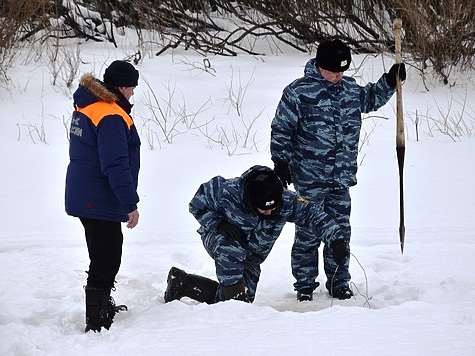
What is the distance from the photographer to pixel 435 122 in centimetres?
894

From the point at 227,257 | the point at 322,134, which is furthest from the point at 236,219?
the point at 322,134

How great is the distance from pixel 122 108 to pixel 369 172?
3.91 meters

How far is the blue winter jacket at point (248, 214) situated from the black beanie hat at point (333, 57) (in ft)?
2.33

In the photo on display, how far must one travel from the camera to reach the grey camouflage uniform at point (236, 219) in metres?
4.64

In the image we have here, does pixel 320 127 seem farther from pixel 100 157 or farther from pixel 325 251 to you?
pixel 100 157

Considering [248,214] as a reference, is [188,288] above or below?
below

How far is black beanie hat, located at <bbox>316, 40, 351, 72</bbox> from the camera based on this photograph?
4828mm

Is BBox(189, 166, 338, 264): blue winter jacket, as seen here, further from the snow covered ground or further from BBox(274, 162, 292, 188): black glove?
the snow covered ground

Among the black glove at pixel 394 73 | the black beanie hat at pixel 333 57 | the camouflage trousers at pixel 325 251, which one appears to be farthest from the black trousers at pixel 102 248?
the black glove at pixel 394 73

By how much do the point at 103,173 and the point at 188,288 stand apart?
105 cm

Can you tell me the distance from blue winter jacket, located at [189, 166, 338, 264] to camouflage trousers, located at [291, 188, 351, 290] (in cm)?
33

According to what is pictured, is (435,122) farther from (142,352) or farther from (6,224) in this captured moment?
(142,352)

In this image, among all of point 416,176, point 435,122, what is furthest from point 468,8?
point 416,176

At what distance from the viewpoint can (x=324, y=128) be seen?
195 inches
